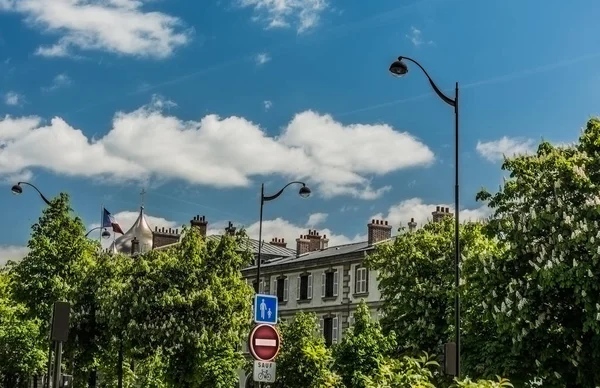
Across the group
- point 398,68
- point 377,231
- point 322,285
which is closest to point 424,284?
point 398,68

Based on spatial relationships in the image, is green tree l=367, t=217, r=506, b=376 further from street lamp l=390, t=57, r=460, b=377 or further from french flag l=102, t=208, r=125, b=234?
french flag l=102, t=208, r=125, b=234

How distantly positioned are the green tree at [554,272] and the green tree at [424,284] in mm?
8348

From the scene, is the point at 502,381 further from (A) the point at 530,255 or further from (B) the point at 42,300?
(B) the point at 42,300

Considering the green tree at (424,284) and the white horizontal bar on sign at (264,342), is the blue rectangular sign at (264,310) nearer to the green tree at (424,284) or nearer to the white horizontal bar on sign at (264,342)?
the white horizontal bar on sign at (264,342)

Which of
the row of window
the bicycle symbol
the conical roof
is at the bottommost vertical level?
the bicycle symbol

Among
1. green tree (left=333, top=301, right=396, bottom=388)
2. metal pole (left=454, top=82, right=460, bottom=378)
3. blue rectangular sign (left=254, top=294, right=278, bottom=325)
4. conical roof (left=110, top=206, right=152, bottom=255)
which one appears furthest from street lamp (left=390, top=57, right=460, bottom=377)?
conical roof (left=110, top=206, right=152, bottom=255)

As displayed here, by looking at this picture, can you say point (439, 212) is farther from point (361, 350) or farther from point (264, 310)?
point (264, 310)

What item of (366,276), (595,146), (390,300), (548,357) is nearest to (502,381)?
(548,357)

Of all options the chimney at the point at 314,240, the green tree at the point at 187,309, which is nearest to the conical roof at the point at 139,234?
the chimney at the point at 314,240

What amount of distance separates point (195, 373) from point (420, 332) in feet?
30.2

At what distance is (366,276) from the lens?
5419cm

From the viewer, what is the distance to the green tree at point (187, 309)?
37.1 metres

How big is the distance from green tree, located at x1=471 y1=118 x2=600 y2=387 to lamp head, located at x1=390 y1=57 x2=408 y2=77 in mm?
4742

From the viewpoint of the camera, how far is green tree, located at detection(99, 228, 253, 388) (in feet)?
122
